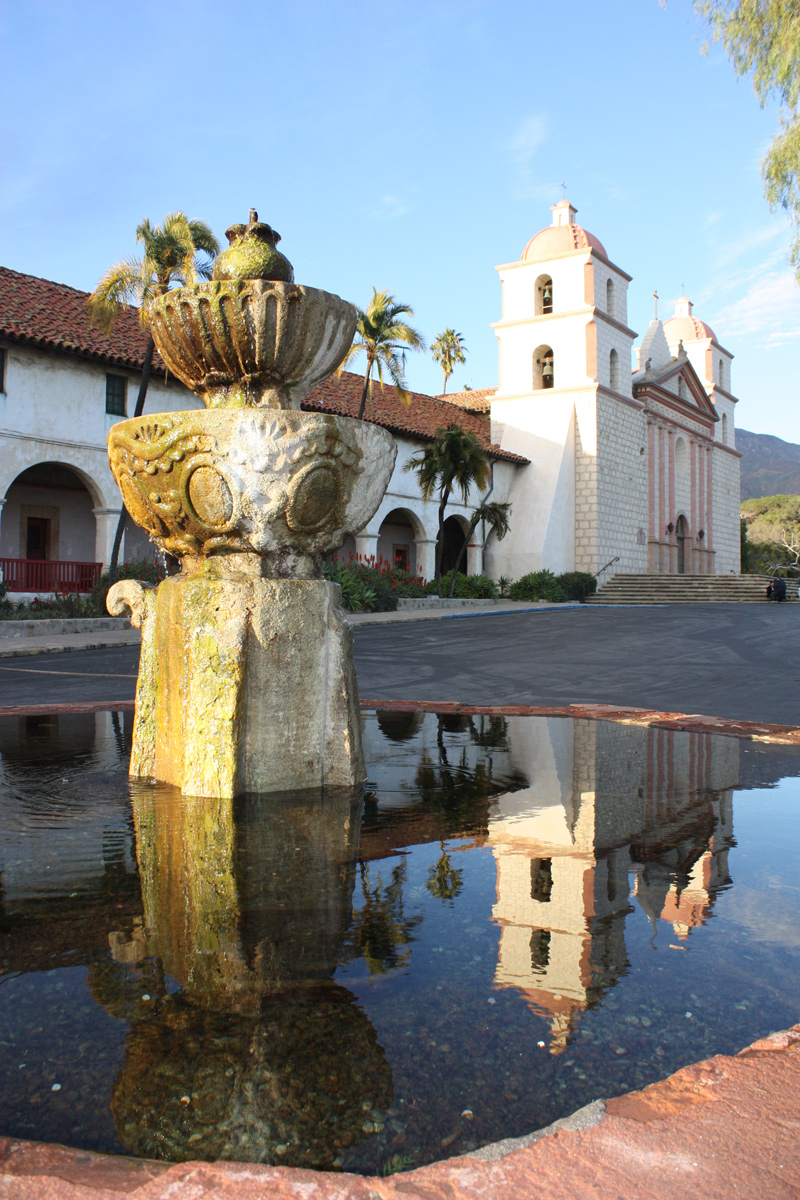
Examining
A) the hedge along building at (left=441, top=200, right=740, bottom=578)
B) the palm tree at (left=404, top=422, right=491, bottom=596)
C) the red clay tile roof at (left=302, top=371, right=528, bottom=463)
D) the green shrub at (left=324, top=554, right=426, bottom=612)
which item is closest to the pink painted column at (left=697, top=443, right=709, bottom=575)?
the hedge along building at (left=441, top=200, right=740, bottom=578)

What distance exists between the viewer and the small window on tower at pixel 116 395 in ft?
57.9

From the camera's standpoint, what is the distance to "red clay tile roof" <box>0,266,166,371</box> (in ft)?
52.5

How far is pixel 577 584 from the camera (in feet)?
94.8

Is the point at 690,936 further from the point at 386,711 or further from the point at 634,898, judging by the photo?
the point at 386,711

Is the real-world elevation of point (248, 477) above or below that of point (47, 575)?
above

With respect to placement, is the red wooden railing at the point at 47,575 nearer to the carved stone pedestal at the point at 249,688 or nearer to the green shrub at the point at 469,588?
the green shrub at the point at 469,588

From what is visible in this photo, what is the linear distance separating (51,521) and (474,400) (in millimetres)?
19975

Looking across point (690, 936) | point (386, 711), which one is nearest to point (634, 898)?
point (690, 936)

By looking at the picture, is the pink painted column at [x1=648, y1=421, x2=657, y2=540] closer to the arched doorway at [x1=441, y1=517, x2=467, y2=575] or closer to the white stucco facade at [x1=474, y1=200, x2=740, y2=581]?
the white stucco facade at [x1=474, y1=200, x2=740, y2=581]

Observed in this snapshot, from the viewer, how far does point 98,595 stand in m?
16.1

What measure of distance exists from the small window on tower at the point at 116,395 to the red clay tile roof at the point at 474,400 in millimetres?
17504

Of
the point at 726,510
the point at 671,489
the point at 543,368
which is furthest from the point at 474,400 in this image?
the point at 726,510

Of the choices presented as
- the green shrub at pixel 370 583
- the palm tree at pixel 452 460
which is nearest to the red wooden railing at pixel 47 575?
the green shrub at pixel 370 583

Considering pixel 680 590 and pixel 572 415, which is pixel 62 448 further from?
pixel 680 590
